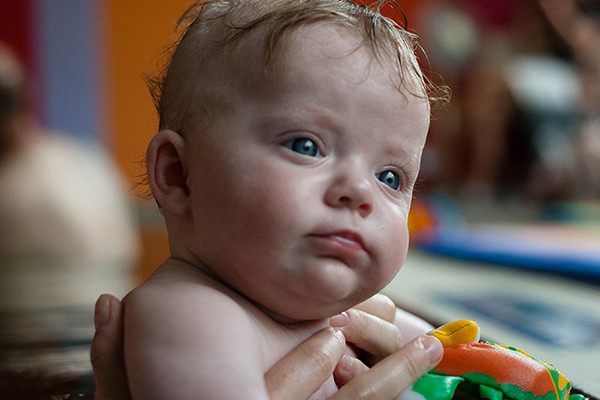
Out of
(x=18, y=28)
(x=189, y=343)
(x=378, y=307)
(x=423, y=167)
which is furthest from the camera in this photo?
(x=18, y=28)

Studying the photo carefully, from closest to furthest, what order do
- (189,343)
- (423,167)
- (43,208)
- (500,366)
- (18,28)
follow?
(189,343), (500,366), (423,167), (43,208), (18,28)

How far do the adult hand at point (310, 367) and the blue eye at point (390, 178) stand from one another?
0.14 m

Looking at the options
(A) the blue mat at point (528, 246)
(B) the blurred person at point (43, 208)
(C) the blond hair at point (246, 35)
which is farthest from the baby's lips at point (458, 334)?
(B) the blurred person at point (43, 208)

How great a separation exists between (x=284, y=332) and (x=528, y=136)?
4.00 metres

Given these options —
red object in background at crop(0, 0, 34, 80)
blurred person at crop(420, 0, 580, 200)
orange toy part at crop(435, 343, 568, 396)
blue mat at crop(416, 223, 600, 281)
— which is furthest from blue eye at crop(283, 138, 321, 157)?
blurred person at crop(420, 0, 580, 200)

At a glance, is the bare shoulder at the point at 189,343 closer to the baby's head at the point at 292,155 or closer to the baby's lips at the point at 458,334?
the baby's head at the point at 292,155

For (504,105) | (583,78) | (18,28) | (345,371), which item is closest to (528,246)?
(345,371)

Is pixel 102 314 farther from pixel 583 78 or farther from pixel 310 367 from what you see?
pixel 583 78

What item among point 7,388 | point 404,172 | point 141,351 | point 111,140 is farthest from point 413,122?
point 111,140

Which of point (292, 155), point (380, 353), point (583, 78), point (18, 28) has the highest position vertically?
point (292, 155)

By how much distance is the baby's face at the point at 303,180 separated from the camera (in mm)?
483

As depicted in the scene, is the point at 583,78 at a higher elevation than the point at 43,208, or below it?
higher

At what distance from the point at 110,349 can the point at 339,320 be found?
8.3 inches

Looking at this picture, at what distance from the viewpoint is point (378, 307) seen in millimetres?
674
